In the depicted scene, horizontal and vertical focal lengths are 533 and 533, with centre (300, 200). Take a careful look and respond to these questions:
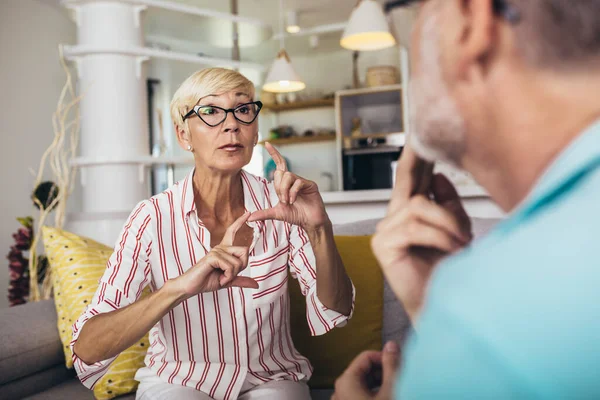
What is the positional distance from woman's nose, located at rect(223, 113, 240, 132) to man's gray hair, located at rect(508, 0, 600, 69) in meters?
0.95

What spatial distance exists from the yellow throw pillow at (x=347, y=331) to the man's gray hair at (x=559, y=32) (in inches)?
49.4

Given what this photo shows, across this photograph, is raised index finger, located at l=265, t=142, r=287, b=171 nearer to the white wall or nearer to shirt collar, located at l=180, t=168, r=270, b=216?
shirt collar, located at l=180, t=168, r=270, b=216

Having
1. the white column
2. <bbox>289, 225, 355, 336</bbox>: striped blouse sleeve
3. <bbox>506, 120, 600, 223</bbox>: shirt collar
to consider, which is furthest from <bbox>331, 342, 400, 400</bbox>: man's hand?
the white column

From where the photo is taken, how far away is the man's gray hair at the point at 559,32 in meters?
0.36

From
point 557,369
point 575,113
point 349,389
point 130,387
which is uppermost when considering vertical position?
point 575,113

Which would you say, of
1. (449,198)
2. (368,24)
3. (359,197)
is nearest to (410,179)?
(449,198)

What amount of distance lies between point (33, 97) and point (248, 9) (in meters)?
2.29

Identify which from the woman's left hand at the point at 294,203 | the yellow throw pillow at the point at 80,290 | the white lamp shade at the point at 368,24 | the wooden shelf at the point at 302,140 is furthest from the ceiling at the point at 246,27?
the woman's left hand at the point at 294,203

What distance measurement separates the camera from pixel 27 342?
1.52 meters

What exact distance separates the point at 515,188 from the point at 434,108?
90 millimetres

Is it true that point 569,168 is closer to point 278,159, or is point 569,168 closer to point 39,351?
point 278,159

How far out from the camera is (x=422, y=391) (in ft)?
1.16

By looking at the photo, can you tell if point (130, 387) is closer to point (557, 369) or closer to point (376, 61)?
point (557, 369)

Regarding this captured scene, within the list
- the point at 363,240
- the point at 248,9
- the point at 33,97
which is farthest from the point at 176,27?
the point at 363,240
